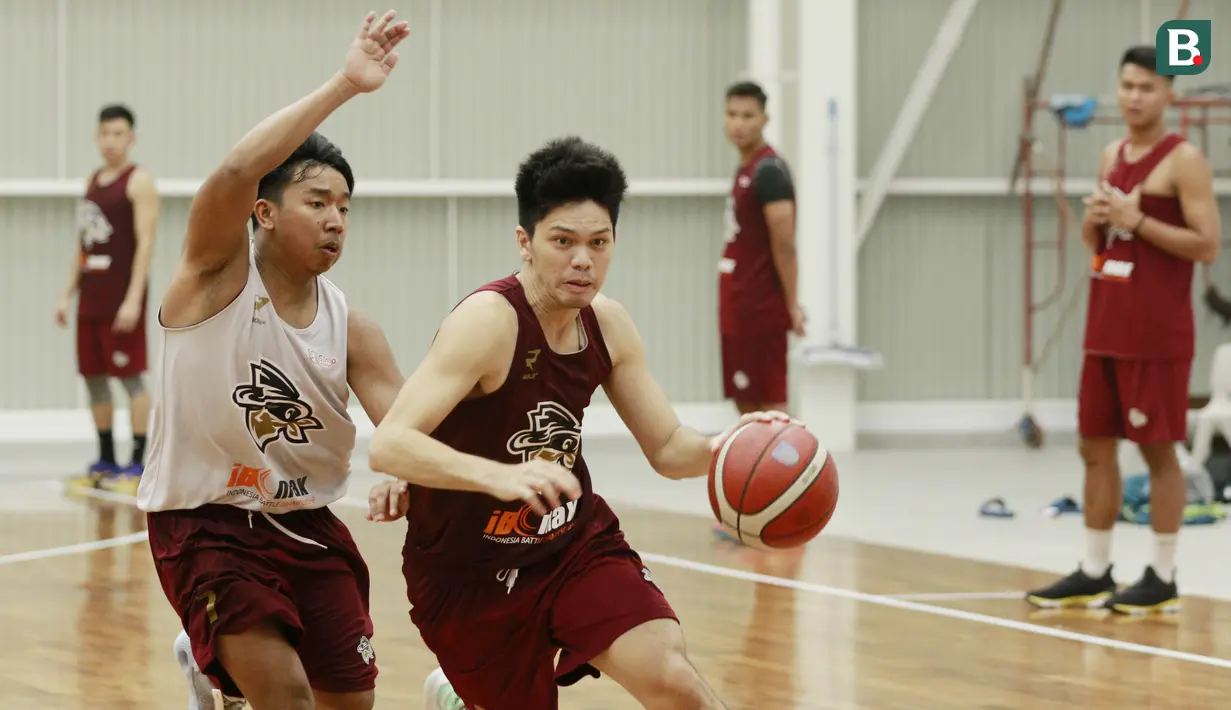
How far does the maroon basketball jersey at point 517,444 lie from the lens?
352cm

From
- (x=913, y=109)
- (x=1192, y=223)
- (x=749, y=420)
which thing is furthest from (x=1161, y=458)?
(x=913, y=109)

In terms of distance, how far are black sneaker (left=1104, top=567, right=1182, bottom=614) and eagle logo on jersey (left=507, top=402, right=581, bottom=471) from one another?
314 cm

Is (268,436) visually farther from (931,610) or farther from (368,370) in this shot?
(931,610)

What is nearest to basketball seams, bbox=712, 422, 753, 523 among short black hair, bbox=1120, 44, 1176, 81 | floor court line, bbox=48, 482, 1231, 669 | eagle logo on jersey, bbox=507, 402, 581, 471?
eagle logo on jersey, bbox=507, 402, 581, 471

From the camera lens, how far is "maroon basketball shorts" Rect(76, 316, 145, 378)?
29.5ft

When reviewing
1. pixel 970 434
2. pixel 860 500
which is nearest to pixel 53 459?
pixel 860 500

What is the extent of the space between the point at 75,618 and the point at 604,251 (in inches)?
130

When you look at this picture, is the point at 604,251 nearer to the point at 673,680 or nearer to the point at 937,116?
the point at 673,680

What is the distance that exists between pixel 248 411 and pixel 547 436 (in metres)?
0.65

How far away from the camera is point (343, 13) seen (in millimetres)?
→ 11562

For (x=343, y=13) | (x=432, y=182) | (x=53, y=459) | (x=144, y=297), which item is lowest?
(x=53, y=459)

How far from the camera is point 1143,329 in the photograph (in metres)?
5.98

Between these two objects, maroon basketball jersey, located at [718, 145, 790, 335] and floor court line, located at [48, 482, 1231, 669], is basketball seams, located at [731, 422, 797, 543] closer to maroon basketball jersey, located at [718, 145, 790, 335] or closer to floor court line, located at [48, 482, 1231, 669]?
floor court line, located at [48, 482, 1231, 669]

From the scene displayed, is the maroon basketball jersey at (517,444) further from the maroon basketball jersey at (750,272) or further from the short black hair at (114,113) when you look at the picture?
the short black hair at (114,113)
